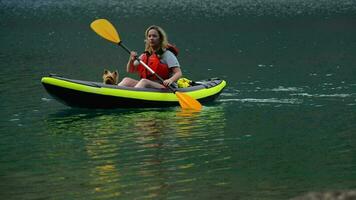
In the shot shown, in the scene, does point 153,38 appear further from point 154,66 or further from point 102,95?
point 102,95

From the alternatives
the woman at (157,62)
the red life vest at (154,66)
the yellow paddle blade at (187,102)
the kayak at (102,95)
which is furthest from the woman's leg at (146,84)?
→ the yellow paddle blade at (187,102)

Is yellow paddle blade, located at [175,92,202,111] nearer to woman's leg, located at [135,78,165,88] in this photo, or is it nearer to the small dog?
woman's leg, located at [135,78,165,88]

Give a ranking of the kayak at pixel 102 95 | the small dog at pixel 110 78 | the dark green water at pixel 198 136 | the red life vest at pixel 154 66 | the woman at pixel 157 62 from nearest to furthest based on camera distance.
Answer: 1. the dark green water at pixel 198 136
2. the kayak at pixel 102 95
3. the woman at pixel 157 62
4. the red life vest at pixel 154 66
5. the small dog at pixel 110 78

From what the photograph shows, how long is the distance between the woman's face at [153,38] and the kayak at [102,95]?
2.92 ft

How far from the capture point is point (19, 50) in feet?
121

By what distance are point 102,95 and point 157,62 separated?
1321mm

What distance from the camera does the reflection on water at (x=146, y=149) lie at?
10.9m

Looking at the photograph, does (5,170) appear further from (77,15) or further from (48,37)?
(77,15)

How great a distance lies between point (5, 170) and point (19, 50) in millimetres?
25128

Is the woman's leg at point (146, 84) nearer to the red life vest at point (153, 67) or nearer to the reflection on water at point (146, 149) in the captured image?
the red life vest at point (153, 67)

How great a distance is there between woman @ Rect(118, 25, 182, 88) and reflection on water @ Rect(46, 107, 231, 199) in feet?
2.03

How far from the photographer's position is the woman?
17.5 metres

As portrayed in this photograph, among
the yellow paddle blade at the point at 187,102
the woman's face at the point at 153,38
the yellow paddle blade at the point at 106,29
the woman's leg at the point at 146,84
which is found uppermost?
the yellow paddle blade at the point at 106,29

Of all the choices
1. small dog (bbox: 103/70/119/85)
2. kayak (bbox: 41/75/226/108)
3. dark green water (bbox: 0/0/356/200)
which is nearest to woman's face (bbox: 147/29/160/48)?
kayak (bbox: 41/75/226/108)
